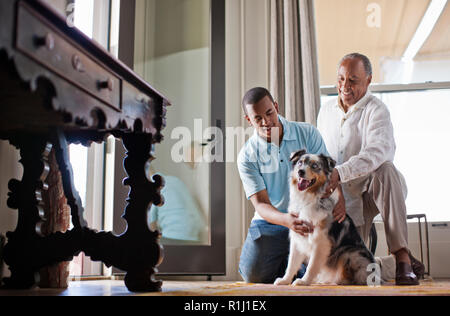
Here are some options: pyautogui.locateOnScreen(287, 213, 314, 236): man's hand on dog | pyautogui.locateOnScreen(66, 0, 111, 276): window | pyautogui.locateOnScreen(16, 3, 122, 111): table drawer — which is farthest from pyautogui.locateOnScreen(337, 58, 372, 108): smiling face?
pyautogui.locateOnScreen(66, 0, 111, 276): window

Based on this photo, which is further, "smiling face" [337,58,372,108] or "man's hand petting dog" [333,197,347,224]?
"smiling face" [337,58,372,108]

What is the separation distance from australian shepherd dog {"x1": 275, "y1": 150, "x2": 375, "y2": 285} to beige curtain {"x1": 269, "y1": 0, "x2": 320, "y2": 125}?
110 cm

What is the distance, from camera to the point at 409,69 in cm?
357

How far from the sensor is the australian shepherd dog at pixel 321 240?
1980mm

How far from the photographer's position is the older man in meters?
2.16

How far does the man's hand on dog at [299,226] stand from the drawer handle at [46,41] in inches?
50.6

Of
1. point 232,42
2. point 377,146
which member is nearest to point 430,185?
point 377,146

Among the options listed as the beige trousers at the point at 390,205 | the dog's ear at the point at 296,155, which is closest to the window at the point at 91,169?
the dog's ear at the point at 296,155

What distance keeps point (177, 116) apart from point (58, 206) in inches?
57.5

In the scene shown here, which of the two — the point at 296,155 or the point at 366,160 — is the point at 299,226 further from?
the point at 366,160

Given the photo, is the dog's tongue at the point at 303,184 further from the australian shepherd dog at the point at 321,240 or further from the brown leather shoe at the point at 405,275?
the brown leather shoe at the point at 405,275

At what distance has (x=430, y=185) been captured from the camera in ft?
11.5

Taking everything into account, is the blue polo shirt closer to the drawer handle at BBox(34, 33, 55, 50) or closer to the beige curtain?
the beige curtain

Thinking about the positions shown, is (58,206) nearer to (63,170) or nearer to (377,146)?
(63,170)
